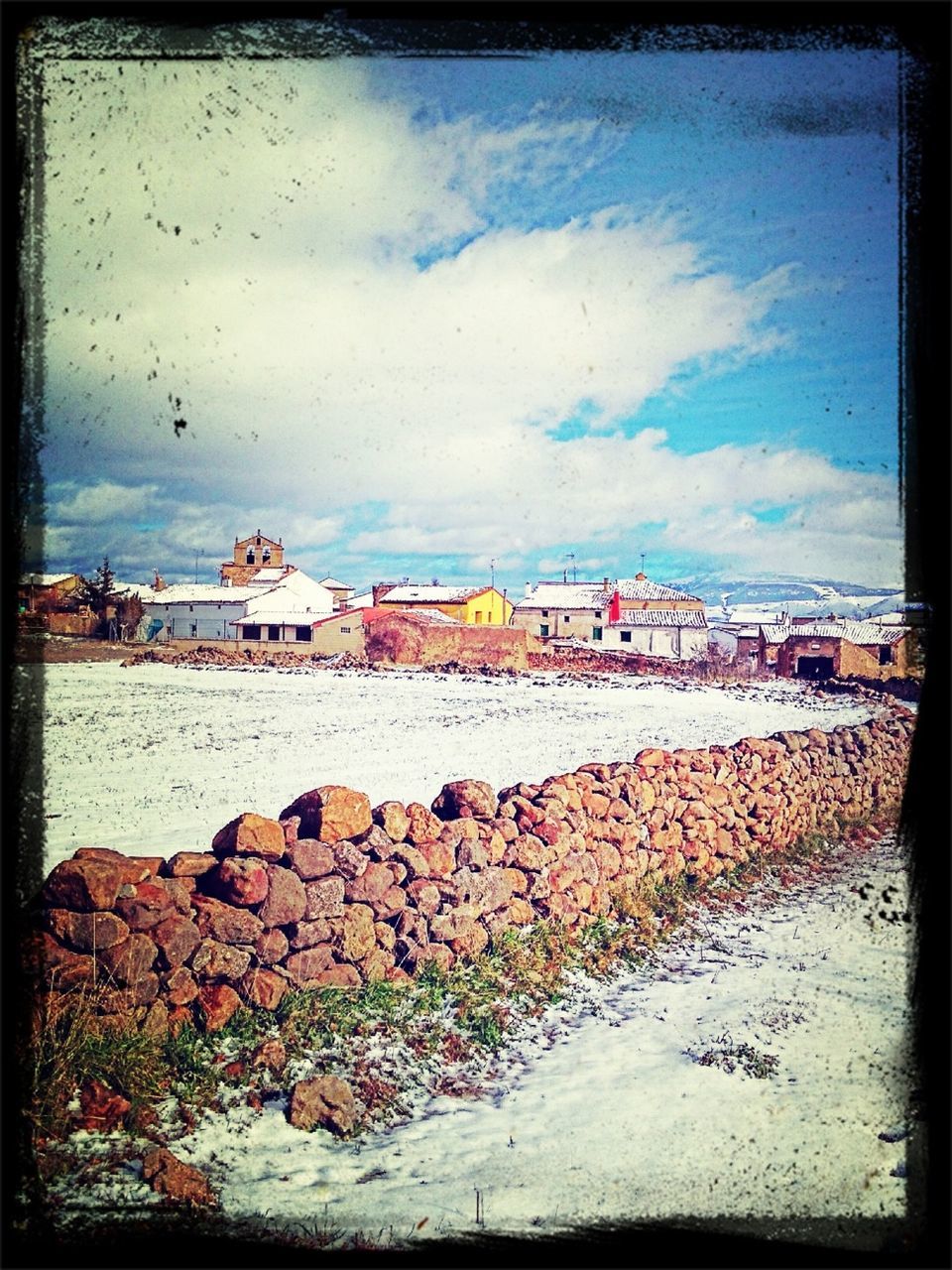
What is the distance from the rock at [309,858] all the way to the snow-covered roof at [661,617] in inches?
160

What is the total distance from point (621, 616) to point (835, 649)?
2.17 metres

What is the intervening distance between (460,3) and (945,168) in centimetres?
246

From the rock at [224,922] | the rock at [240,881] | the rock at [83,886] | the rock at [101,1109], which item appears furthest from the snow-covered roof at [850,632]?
the rock at [101,1109]

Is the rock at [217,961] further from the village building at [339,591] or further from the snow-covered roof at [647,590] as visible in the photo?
the snow-covered roof at [647,590]

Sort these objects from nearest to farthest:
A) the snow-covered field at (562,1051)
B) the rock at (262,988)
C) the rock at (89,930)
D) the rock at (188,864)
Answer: the snow-covered field at (562,1051) → the rock at (89,930) → the rock at (262,988) → the rock at (188,864)

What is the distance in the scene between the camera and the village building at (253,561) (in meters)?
4.82

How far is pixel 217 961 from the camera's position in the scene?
3842mm

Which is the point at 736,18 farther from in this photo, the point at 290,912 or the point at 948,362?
the point at 290,912

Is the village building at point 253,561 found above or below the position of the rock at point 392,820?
above

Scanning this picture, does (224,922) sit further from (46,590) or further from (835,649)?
(835,649)

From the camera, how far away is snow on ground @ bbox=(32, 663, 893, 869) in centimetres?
472

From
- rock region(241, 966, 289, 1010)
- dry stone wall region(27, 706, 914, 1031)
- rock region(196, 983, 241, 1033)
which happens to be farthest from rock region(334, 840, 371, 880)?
rock region(196, 983, 241, 1033)

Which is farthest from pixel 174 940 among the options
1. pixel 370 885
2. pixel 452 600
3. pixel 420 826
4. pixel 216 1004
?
pixel 452 600

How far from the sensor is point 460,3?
3467mm
